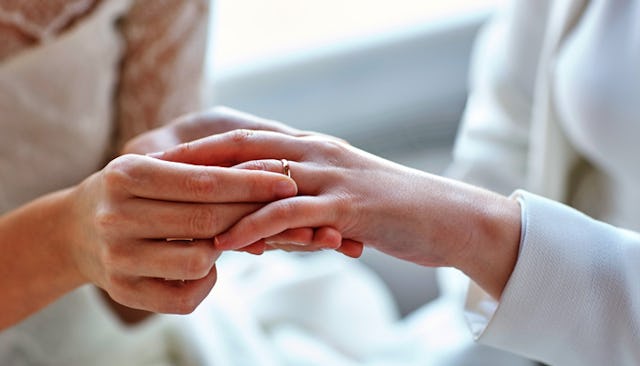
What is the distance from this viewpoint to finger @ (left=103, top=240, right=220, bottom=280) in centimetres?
80

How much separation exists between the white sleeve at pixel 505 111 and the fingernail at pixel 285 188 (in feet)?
1.73

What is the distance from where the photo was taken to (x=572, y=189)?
1241 millimetres

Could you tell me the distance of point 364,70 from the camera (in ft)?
5.95

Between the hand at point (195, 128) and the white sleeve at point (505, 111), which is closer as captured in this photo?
the hand at point (195, 128)

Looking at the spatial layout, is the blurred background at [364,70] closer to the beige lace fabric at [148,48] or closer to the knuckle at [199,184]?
the beige lace fabric at [148,48]

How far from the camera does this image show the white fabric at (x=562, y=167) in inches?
33.6

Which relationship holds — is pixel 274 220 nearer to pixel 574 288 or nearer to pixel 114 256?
pixel 114 256

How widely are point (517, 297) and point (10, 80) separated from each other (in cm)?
62

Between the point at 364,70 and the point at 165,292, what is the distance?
41.5 inches

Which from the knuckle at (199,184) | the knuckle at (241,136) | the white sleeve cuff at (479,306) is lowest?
the white sleeve cuff at (479,306)

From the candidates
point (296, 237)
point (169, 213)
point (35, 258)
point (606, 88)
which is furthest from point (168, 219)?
point (606, 88)

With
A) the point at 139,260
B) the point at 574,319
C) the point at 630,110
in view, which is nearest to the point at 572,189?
the point at 630,110

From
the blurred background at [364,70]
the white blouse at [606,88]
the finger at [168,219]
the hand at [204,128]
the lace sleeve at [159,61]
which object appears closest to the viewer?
the finger at [168,219]

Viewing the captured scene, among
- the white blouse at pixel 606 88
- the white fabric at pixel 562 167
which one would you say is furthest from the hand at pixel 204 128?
the white blouse at pixel 606 88
